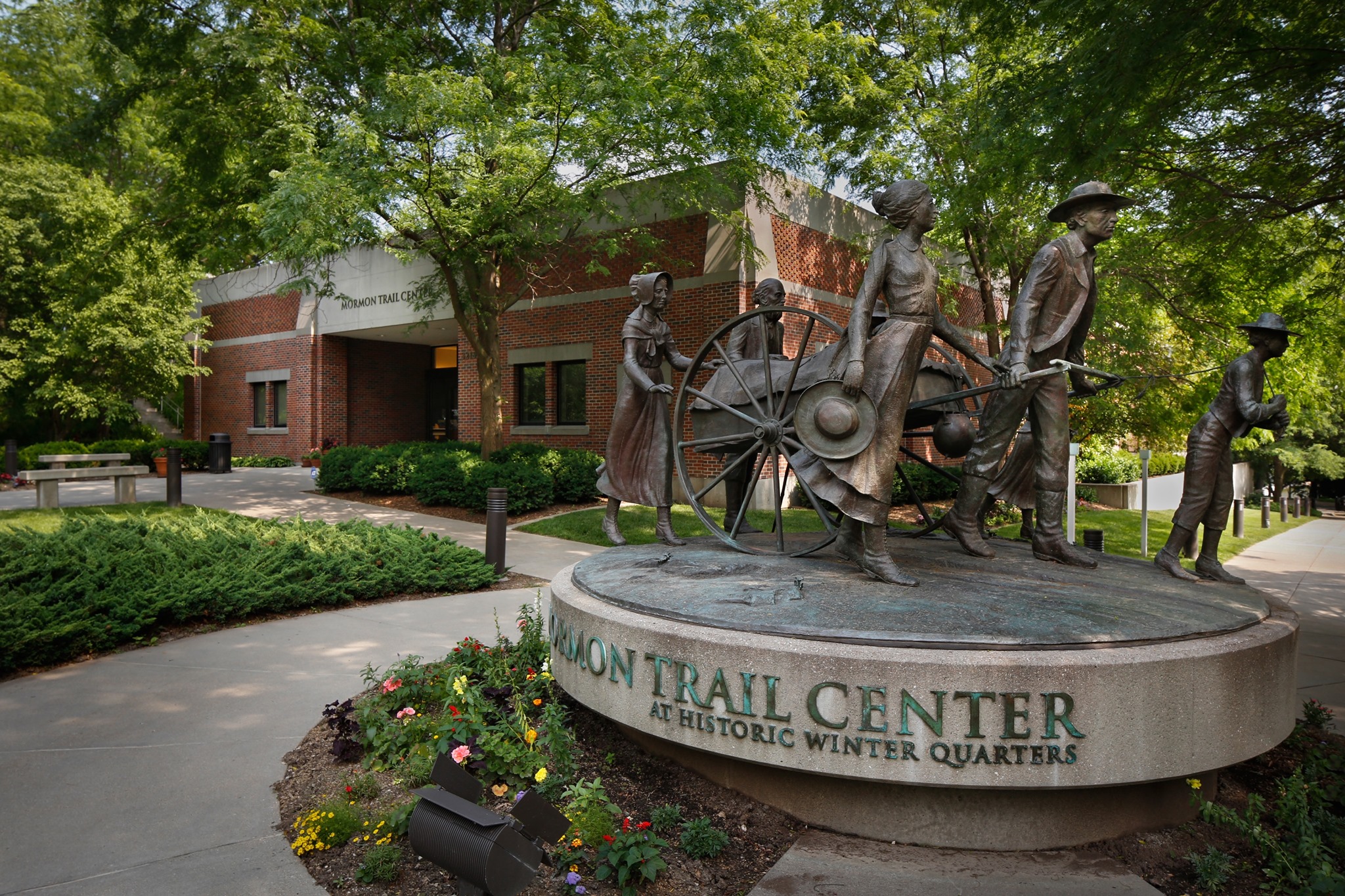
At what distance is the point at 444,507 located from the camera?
50.2 feet

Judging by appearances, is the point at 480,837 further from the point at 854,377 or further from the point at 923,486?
the point at 923,486

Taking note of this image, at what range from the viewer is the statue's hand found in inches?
166

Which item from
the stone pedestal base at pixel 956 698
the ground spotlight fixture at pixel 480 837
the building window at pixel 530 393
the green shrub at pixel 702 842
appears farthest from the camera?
the building window at pixel 530 393

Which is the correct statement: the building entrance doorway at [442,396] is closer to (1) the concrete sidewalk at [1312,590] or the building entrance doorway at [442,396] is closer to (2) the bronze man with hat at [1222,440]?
(1) the concrete sidewalk at [1312,590]

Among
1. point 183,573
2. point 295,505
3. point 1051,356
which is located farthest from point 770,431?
point 295,505

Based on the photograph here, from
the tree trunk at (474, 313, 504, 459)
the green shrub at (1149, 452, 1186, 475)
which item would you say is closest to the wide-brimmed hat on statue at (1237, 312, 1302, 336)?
the tree trunk at (474, 313, 504, 459)

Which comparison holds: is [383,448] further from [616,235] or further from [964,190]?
[964,190]

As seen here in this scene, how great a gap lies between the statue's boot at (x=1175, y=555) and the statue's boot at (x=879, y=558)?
5.80 ft

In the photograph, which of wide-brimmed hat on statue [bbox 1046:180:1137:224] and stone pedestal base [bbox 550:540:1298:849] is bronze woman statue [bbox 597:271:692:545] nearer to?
stone pedestal base [bbox 550:540:1298:849]

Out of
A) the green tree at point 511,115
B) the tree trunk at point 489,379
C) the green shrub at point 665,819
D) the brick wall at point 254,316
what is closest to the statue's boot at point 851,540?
the green shrub at point 665,819

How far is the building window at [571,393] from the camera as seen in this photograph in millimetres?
18750

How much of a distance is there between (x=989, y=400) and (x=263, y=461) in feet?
87.9

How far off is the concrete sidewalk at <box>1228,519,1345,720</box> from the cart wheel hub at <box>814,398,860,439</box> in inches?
95.0

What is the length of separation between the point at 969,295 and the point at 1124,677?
21957 mm
